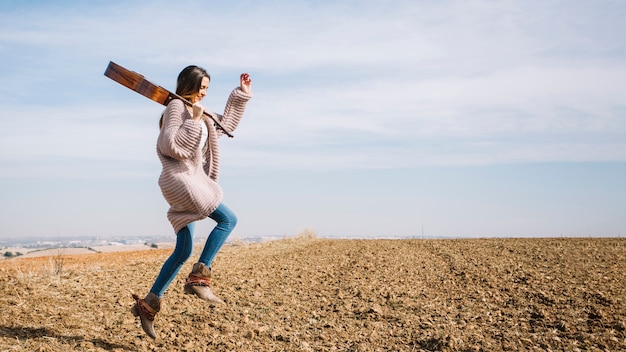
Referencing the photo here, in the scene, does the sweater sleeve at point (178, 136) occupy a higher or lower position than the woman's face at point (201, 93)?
lower

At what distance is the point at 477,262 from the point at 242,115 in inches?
230

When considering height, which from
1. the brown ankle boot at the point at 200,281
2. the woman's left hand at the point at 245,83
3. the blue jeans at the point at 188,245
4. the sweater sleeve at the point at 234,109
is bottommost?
the brown ankle boot at the point at 200,281

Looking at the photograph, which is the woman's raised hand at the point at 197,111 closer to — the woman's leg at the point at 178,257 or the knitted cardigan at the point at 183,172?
the knitted cardigan at the point at 183,172

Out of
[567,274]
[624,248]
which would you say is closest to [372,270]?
[567,274]

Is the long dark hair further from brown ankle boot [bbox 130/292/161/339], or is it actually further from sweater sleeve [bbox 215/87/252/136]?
brown ankle boot [bbox 130/292/161/339]

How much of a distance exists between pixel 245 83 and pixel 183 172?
41.8 inches

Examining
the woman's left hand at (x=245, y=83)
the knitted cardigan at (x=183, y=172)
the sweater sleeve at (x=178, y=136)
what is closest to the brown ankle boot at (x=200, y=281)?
the knitted cardigan at (x=183, y=172)

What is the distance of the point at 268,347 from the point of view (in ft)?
16.7

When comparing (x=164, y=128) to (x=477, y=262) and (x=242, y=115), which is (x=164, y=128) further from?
(x=477, y=262)

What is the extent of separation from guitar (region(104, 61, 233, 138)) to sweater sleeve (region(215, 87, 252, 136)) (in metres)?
0.44

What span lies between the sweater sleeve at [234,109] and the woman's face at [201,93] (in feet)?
1.03

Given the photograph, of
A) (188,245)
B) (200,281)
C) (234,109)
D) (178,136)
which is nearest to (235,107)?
(234,109)

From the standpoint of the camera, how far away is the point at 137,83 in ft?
15.4

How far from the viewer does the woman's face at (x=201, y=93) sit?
4.73 m
